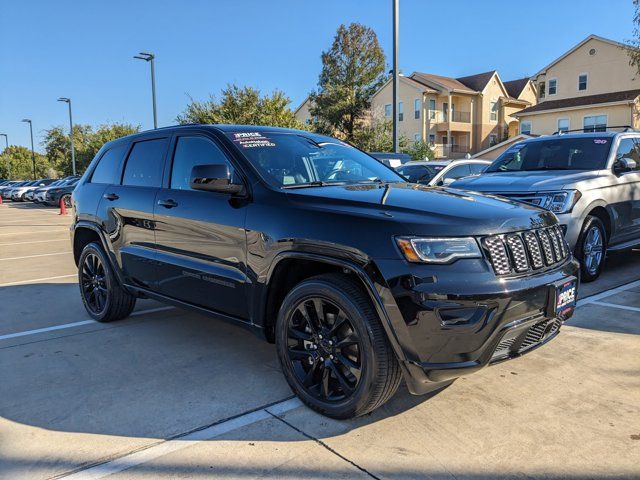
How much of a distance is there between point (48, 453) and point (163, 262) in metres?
1.71

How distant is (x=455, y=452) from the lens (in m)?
2.73

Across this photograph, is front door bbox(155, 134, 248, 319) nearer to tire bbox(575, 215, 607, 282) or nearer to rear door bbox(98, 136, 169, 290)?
rear door bbox(98, 136, 169, 290)

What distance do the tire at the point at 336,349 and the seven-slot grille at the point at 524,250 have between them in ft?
2.38

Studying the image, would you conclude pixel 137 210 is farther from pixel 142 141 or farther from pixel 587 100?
pixel 587 100

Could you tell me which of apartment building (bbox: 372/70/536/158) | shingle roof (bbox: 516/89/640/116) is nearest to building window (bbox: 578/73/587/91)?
shingle roof (bbox: 516/89/640/116)

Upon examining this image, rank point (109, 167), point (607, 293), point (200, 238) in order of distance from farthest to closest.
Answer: point (607, 293) < point (109, 167) < point (200, 238)

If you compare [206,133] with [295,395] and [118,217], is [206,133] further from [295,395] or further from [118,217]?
[295,395]

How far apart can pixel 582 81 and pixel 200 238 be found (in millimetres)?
36124

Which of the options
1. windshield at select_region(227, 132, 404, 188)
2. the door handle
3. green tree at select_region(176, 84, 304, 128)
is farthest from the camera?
green tree at select_region(176, 84, 304, 128)

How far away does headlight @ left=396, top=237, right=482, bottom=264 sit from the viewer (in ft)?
8.78

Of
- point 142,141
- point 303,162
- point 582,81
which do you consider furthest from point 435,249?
point 582,81

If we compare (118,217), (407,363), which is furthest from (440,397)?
(118,217)

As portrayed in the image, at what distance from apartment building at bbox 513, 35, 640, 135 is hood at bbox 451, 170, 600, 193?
25944mm

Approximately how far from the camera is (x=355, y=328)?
9.34 feet
